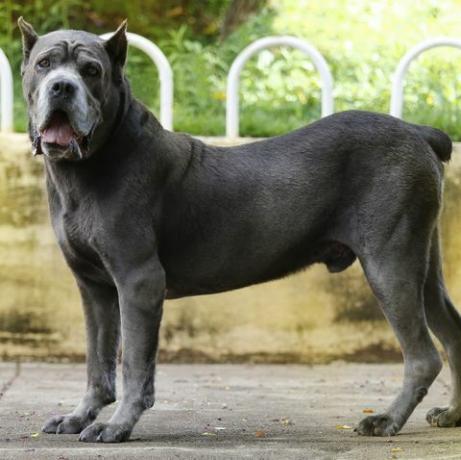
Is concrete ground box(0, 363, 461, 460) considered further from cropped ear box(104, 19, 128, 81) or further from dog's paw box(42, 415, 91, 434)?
cropped ear box(104, 19, 128, 81)

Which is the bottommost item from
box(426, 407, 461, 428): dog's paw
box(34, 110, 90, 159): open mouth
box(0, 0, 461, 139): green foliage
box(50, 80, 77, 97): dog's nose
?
box(426, 407, 461, 428): dog's paw

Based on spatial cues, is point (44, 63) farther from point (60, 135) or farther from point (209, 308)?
Answer: point (209, 308)

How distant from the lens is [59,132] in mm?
5285

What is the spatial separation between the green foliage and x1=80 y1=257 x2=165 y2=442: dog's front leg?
11.2 ft

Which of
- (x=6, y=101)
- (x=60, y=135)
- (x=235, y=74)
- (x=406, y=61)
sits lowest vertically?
(x=6, y=101)

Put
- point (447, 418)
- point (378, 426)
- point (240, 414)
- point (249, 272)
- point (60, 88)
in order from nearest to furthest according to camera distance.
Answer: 1. point (60, 88)
2. point (378, 426)
3. point (249, 272)
4. point (447, 418)
5. point (240, 414)

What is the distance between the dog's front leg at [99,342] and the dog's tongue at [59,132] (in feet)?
2.65

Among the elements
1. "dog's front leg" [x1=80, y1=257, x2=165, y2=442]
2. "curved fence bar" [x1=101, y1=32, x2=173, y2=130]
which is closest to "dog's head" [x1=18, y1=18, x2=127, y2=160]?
"dog's front leg" [x1=80, y1=257, x2=165, y2=442]

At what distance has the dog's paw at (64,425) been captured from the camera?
5.72m

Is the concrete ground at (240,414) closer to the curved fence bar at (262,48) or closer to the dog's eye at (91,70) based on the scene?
the dog's eye at (91,70)

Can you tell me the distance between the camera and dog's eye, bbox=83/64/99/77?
17.6 feet

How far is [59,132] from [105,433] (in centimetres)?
131

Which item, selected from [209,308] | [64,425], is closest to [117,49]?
[64,425]

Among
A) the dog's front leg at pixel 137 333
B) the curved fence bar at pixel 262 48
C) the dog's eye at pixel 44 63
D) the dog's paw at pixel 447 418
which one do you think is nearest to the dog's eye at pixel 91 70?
the dog's eye at pixel 44 63
